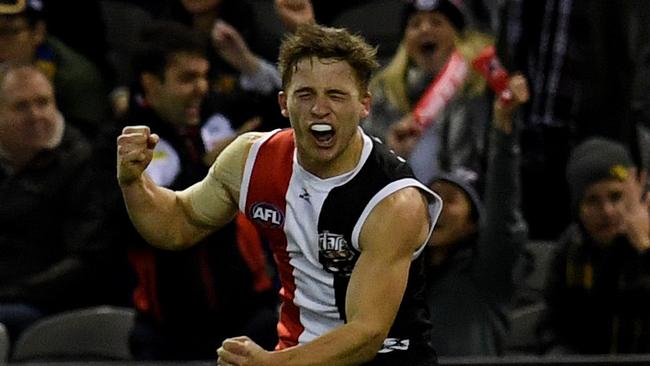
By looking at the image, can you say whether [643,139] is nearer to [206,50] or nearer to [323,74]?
[206,50]

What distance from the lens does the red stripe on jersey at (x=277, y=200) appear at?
15.8 ft

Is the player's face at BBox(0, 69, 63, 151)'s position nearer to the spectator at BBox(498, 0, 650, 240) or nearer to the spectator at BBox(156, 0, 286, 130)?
the spectator at BBox(156, 0, 286, 130)

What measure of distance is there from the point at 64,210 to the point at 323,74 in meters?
2.87

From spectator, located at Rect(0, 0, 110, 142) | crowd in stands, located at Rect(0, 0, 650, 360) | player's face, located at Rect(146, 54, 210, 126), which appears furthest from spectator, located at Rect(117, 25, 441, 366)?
spectator, located at Rect(0, 0, 110, 142)

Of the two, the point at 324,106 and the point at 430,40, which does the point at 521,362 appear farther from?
the point at 324,106

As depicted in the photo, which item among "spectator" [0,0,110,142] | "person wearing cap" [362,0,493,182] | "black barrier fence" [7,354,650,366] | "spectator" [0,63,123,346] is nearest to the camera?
"black barrier fence" [7,354,650,366]

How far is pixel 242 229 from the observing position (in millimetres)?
6691

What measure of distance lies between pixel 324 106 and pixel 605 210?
278cm

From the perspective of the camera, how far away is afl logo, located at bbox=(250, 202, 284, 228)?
15.8 ft

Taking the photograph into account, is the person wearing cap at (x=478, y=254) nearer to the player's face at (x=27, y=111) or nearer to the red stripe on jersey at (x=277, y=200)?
the player's face at (x=27, y=111)

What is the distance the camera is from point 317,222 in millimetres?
4699

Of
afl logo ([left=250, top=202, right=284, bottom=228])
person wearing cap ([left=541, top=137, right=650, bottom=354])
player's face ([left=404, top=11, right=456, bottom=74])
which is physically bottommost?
person wearing cap ([left=541, top=137, right=650, bottom=354])

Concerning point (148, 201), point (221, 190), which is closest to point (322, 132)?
point (221, 190)

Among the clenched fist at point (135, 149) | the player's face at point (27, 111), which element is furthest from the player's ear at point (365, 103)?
the player's face at point (27, 111)
